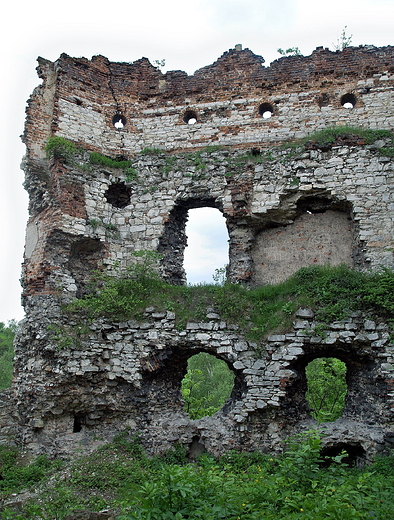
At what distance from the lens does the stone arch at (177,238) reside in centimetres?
1173

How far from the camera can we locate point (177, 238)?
12148mm

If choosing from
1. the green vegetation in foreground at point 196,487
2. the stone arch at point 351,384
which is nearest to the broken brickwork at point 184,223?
the stone arch at point 351,384

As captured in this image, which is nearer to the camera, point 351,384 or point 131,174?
point 351,384

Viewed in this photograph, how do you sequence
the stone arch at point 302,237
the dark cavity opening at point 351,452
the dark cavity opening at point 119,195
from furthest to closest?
1. the dark cavity opening at point 119,195
2. the stone arch at point 302,237
3. the dark cavity opening at point 351,452

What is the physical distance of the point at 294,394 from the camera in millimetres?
9688

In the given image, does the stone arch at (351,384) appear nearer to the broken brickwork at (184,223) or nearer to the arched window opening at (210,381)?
the broken brickwork at (184,223)

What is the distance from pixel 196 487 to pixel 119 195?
8.60m

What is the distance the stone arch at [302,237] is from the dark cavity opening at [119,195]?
353cm

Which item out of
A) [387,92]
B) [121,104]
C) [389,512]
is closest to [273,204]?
[387,92]

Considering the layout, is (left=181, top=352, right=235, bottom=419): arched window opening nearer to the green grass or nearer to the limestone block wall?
the green grass

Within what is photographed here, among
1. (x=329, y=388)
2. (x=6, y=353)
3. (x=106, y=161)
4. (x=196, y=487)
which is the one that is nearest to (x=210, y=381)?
(x=329, y=388)

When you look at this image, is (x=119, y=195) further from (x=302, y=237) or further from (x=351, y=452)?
(x=351, y=452)

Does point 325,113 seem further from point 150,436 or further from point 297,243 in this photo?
point 150,436

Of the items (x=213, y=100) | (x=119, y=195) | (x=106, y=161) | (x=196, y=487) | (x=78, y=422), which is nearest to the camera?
(x=196, y=487)
